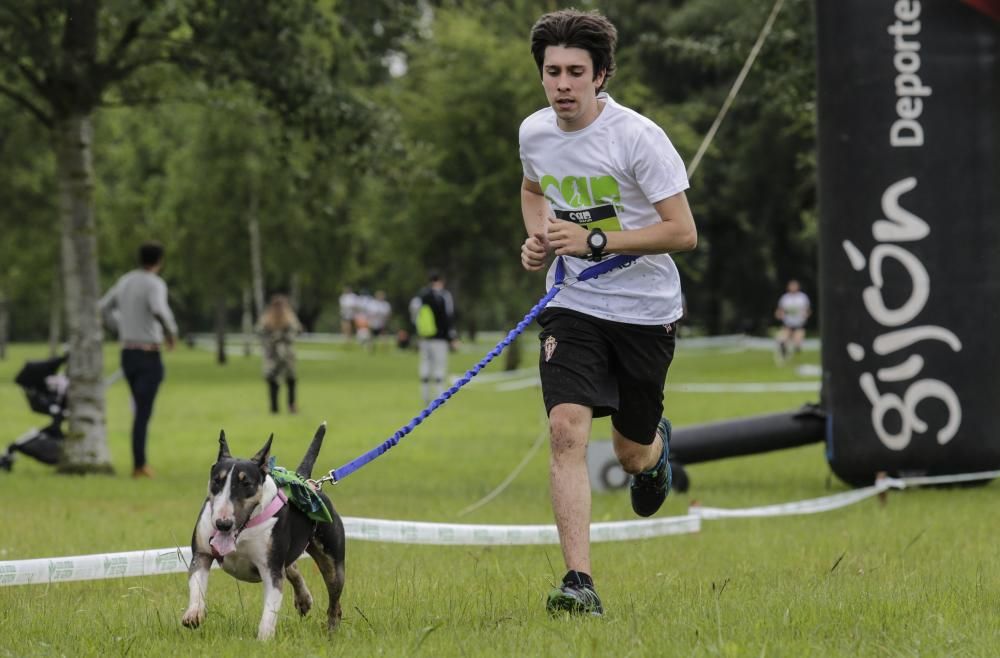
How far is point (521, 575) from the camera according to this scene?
23.9ft

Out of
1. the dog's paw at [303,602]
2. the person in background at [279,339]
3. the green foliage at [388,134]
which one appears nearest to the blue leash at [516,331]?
the dog's paw at [303,602]

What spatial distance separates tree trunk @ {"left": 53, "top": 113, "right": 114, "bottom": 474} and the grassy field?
505 millimetres

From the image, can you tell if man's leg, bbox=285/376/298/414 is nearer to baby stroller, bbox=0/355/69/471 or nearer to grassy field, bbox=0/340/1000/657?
grassy field, bbox=0/340/1000/657

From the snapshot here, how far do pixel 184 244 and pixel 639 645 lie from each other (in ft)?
134

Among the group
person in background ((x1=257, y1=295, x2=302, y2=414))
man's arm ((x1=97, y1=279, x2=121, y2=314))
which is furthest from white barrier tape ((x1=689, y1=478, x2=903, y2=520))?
person in background ((x1=257, y1=295, x2=302, y2=414))

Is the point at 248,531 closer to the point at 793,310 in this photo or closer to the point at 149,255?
the point at 149,255

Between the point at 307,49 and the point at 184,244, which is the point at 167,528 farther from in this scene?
the point at 184,244

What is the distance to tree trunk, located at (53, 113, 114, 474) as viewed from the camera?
14.6m


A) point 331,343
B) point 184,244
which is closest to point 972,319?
point 184,244

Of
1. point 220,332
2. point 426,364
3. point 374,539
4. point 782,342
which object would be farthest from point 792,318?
point 374,539

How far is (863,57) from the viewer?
37.3 feet

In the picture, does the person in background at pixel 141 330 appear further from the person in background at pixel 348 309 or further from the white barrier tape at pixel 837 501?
the person in background at pixel 348 309

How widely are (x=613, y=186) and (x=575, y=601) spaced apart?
5.27 feet

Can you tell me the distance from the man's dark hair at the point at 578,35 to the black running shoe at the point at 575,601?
76.5 inches
